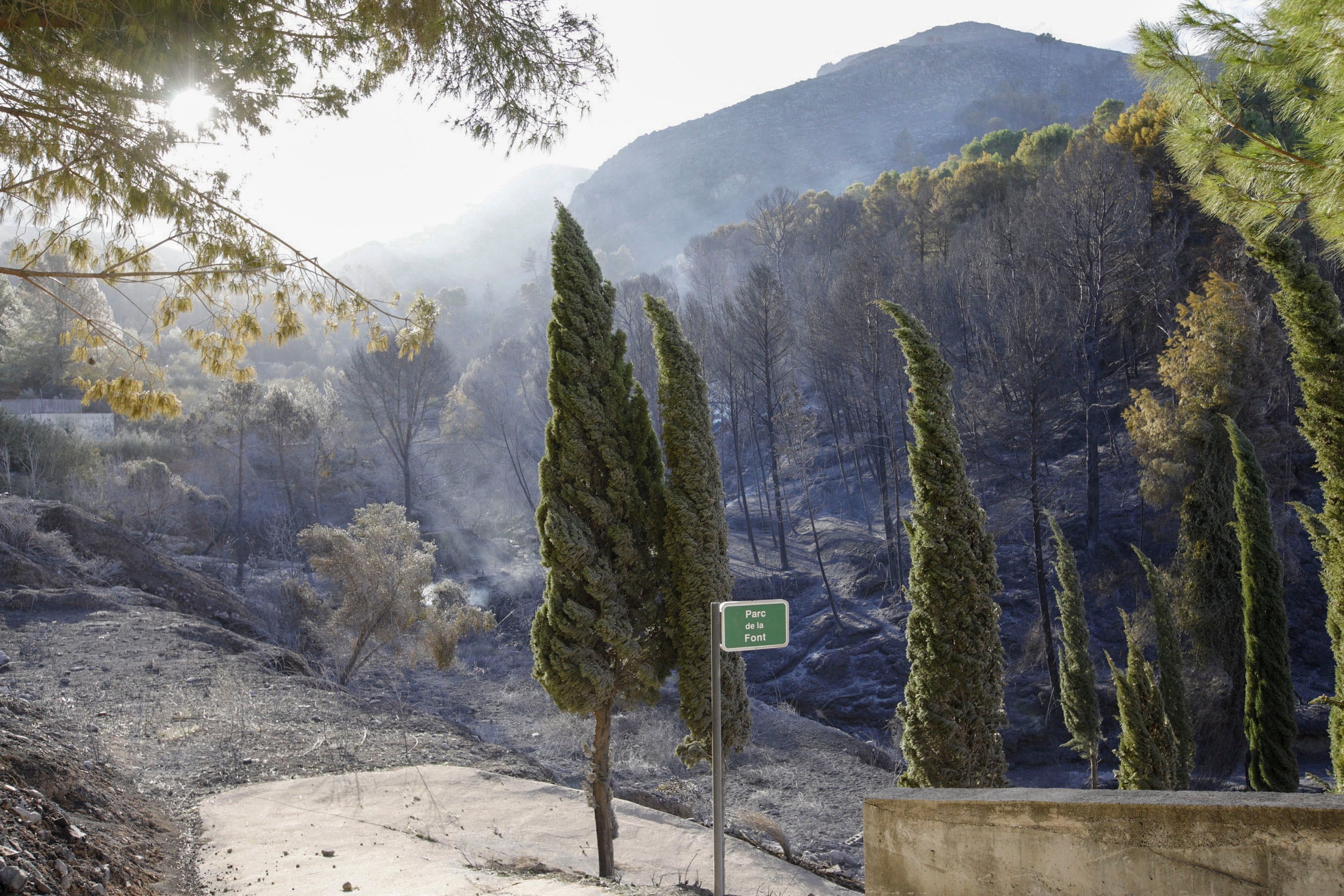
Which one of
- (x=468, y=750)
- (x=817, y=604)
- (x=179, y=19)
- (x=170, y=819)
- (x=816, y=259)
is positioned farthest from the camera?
(x=816, y=259)

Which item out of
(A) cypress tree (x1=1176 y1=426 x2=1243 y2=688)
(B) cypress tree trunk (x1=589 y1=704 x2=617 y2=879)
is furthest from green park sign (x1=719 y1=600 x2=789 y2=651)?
(A) cypress tree (x1=1176 y1=426 x2=1243 y2=688)

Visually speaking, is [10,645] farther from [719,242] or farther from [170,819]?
[719,242]

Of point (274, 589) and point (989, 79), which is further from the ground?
point (989, 79)

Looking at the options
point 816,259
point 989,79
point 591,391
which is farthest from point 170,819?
point 989,79

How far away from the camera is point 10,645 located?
12406 millimetres

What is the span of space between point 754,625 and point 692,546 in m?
4.42

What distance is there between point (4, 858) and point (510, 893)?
2809 millimetres

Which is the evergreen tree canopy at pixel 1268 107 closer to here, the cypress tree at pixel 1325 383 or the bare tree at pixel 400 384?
the cypress tree at pixel 1325 383

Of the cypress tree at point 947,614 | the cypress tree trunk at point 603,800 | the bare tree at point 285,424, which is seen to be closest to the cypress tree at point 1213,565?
the cypress tree at point 947,614

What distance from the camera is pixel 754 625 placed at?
147 inches

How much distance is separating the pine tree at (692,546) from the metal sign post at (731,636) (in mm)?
4041

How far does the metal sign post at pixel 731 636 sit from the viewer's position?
3.66m

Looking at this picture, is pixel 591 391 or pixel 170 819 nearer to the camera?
pixel 170 819

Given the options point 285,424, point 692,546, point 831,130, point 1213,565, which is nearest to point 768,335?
point 1213,565
